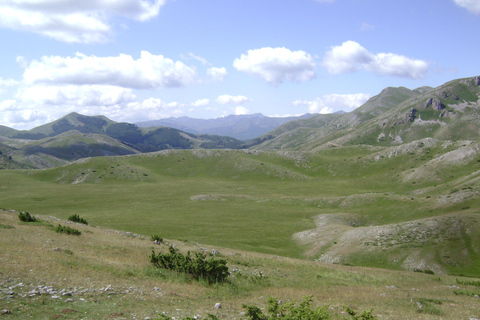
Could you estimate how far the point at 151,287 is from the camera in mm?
19672

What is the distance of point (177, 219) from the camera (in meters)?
82.6

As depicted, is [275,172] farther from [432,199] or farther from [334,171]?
[432,199]

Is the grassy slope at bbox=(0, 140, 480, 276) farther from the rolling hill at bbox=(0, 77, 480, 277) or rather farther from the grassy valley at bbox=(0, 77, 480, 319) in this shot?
the grassy valley at bbox=(0, 77, 480, 319)

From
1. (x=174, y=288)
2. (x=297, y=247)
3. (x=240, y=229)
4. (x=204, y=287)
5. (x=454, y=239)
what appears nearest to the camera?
(x=174, y=288)

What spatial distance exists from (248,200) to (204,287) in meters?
89.2

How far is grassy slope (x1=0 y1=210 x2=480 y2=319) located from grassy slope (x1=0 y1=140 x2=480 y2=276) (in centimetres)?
2005

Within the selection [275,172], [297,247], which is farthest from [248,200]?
[275,172]

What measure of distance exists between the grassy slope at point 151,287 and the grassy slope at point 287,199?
20.0 m

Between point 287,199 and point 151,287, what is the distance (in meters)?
90.2

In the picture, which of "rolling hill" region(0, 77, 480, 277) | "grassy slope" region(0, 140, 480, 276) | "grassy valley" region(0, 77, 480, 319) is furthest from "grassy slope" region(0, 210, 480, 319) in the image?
"grassy slope" region(0, 140, 480, 276)

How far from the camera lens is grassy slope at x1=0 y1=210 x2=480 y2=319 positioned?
15055 millimetres

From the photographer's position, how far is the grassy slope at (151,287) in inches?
593

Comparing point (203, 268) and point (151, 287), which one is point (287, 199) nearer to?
point (203, 268)

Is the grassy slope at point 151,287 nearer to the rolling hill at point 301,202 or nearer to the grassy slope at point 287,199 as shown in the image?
the rolling hill at point 301,202
